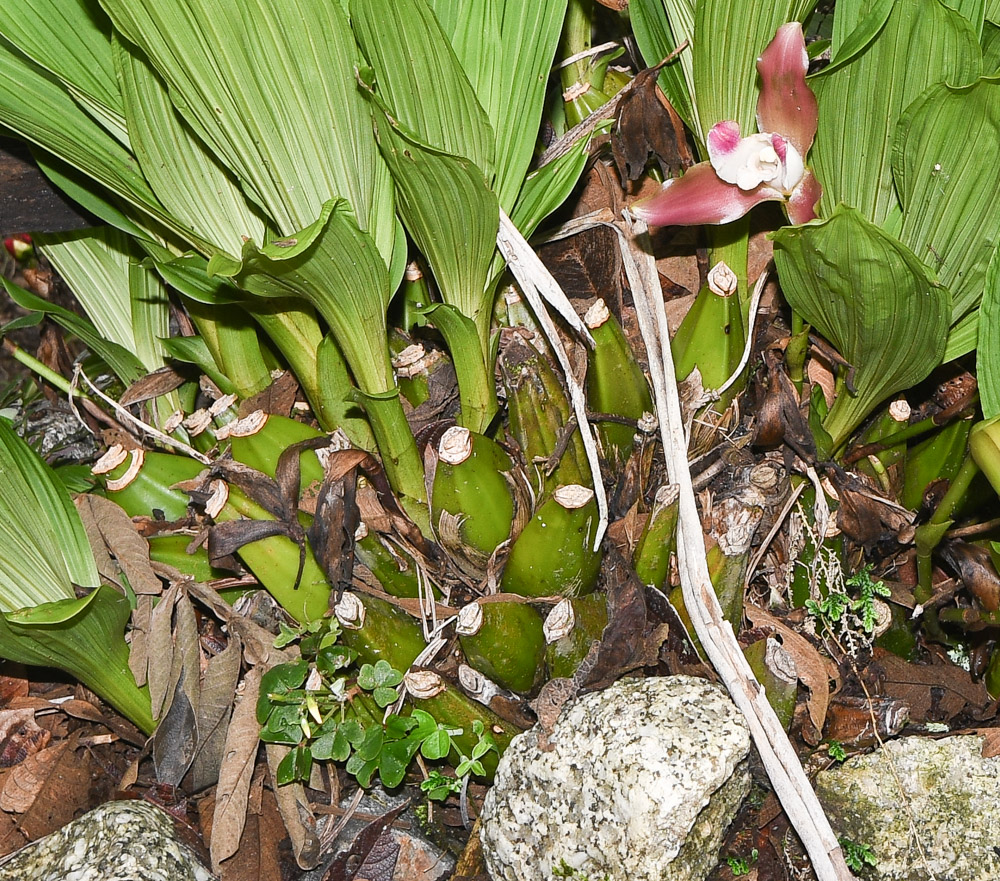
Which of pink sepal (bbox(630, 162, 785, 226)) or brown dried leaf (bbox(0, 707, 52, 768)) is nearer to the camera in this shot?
pink sepal (bbox(630, 162, 785, 226))

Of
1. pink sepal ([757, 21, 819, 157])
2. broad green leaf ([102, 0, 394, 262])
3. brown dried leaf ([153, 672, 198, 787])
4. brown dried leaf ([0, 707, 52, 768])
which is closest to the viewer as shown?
broad green leaf ([102, 0, 394, 262])

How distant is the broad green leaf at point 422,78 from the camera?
2.66ft

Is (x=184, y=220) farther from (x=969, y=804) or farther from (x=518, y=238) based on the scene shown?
(x=969, y=804)

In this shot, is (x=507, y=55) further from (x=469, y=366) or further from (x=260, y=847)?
(x=260, y=847)

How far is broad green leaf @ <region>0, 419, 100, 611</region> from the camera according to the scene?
107 cm

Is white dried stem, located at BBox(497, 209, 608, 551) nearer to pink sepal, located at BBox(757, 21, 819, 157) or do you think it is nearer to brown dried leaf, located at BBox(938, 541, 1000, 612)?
pink sepal, located at BBox(757, 21, 819, 157)

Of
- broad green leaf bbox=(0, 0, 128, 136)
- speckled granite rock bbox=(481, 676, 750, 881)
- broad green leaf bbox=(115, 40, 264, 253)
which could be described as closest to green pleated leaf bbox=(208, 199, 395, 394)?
broad green leaf bbox=(115, 40, 264, 253)

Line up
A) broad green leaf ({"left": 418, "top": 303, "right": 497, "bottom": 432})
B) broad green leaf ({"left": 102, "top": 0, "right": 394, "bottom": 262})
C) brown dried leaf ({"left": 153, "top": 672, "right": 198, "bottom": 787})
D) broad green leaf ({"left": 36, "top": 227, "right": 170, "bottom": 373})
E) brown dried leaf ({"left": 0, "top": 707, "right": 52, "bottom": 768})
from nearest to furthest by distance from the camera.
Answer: broad green leaf ({"left": 102, "top": 0, "right": 394, "bottom": 262}), broad green leaf ({"left": 418, "top": 303, "right": 497, "bottom": 432}), brown dried leaf ({"left": 153, "top": 672, "right": 198, "bottom": 787}), brown dried leaf ({"left": 0, "top": 707, "right": 52, "bottom": 768}), broad green leaf ({"left": 36, "top": 227, "right": 170, "bottom": 373})

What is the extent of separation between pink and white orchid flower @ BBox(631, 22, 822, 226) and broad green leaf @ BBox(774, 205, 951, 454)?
0.28 ft

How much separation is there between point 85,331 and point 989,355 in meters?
1.22

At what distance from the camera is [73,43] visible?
0.94 meters

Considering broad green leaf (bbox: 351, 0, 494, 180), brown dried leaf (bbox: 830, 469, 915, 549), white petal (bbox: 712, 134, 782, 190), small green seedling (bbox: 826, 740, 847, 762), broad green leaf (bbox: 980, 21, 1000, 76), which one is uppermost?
broad green leaf (bbox: 351, 0, 494, 180)

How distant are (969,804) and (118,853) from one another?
102cm

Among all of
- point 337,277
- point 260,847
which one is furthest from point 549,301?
point 260,847
